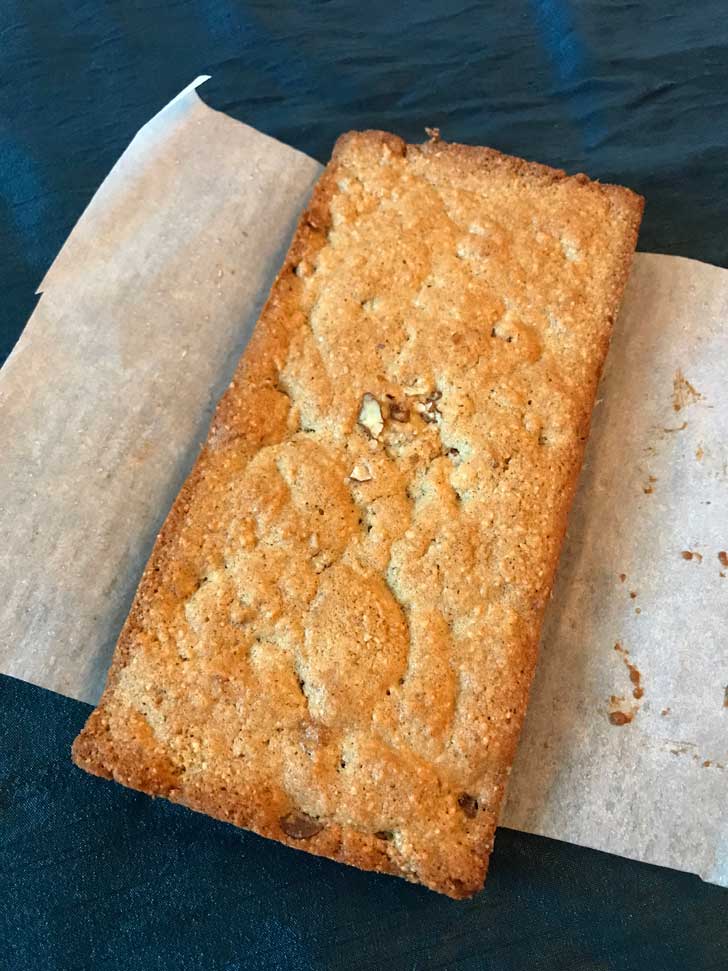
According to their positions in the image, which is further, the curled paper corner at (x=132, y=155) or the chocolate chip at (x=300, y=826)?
the curled paper corner at (x=132, y=155)

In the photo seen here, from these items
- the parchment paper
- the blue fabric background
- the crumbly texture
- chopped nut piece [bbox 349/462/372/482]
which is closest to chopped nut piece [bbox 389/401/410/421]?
the crumbly texture

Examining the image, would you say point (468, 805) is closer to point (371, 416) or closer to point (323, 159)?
point (371, 416)

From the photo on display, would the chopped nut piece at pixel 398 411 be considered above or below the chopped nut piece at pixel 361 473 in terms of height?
above

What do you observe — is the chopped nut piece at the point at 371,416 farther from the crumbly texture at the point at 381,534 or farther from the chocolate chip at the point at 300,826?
the chocolate chip at the point at 300,826

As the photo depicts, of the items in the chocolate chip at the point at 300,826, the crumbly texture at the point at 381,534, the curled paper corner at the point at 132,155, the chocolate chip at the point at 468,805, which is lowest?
the chocolate chip at the point at 468,805

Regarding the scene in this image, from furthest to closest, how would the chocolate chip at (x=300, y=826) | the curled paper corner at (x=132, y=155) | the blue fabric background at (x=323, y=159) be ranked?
the curled paper corner at (x=132, y=155)
the blue fabric background at (x=323, y=159)
the chocolate chip at (x=300, y=826)

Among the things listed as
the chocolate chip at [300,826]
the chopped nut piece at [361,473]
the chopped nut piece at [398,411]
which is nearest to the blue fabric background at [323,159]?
the chocolate chip at [300,826]

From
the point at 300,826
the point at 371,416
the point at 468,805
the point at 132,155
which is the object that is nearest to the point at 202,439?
the point at 371,416

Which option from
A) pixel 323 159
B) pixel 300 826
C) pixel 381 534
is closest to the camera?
pixel 300 826
